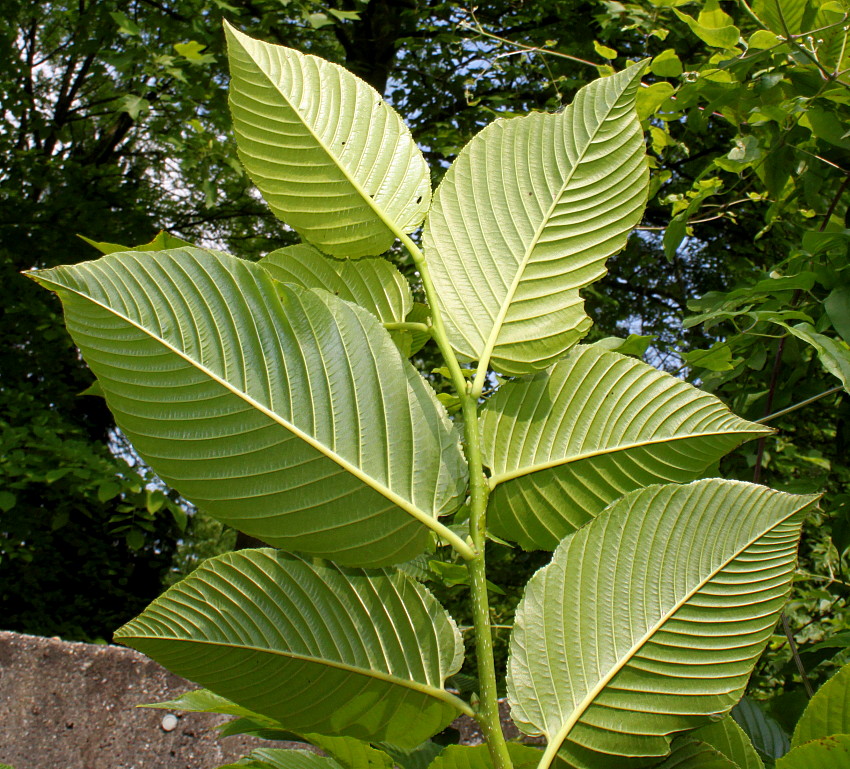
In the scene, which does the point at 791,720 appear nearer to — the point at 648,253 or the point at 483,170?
the point at 483,170

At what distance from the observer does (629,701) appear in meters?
0.30

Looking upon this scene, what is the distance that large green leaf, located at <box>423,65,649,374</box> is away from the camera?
1.14ft

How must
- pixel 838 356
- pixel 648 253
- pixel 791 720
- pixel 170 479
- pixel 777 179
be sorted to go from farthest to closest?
pixel 648 253 → pixel 777 179 → pixel 838 356 → pixel 791 720 → pixel 170 479

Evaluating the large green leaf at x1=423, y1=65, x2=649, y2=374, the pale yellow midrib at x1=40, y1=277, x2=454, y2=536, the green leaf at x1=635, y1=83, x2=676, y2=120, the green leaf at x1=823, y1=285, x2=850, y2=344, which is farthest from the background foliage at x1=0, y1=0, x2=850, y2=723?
the pale yellow midrib at x1=40, y1=277, x2=454, y2=536

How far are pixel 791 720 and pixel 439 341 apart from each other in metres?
0.57

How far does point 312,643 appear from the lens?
30cm

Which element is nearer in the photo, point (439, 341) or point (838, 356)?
point (439, 341)

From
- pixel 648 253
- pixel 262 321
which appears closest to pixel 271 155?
pixel 262 321

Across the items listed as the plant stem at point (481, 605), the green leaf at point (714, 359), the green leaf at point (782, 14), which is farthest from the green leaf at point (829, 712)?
the green leaf at point (782, 14)

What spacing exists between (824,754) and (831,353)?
24.5 inches

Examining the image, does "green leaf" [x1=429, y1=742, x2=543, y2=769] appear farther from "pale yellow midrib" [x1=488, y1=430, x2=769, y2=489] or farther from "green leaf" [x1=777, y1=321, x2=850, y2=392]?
"green leaf" [x1=777, y1=321, x2=850, y2=392]

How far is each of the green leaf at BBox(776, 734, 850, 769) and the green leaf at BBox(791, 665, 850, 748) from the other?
44 millimetres

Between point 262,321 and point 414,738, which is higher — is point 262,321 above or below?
above

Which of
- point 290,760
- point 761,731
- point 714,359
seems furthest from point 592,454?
point 714,359
